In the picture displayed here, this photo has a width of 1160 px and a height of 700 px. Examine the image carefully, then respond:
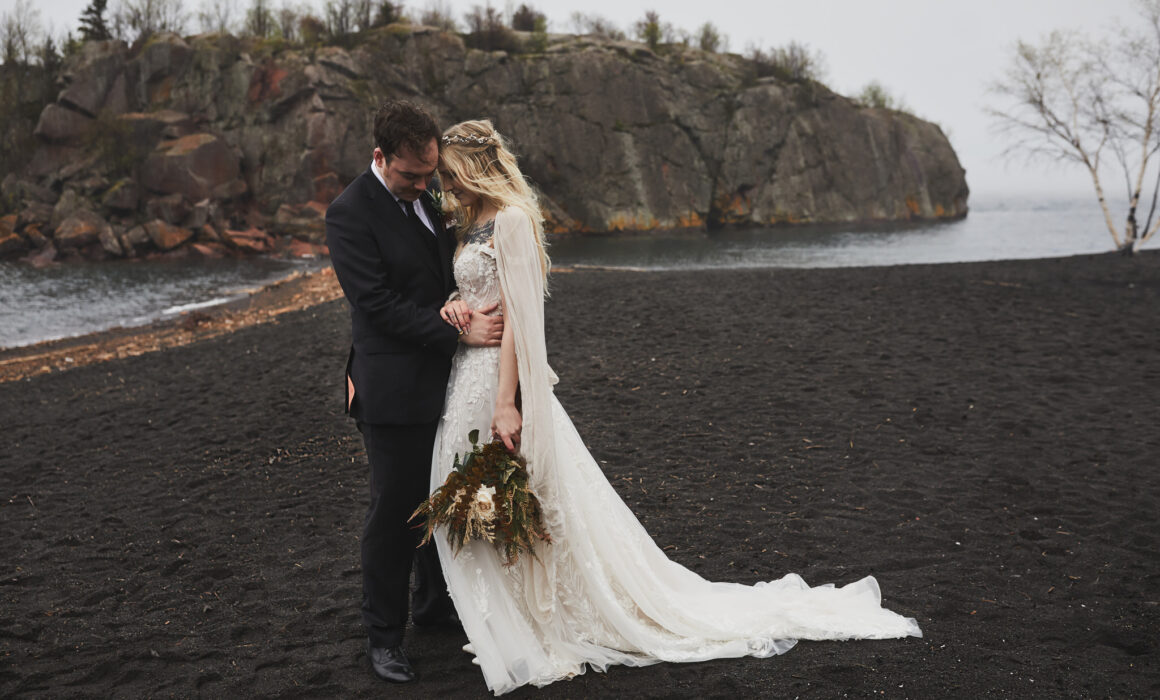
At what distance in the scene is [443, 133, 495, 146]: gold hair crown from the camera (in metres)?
3.35

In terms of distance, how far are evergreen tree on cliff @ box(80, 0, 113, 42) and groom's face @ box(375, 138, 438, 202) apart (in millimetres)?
62654

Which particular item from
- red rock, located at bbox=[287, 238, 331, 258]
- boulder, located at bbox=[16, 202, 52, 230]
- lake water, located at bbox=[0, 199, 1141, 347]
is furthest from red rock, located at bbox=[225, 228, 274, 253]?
boulder, located at bbox=[16, 202, 52, 230]

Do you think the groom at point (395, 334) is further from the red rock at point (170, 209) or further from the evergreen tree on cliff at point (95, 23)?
the evergreen tree on cliff at point (95, 23)

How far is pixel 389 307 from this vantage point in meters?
3.41

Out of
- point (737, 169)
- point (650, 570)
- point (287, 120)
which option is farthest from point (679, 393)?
point (737, 169)

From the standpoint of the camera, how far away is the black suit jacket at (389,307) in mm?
3432

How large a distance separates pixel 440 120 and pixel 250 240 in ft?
37.9

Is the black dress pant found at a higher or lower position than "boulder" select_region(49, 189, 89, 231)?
lower

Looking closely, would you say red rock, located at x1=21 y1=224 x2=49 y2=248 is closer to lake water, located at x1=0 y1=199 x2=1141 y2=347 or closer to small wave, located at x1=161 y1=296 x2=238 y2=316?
lake water, located at x1=0 y1=199 x2=1141 y2=347

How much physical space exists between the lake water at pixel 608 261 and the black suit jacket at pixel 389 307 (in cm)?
1977

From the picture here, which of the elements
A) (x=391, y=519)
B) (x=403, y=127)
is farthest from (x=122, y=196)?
(x=403, y=127)

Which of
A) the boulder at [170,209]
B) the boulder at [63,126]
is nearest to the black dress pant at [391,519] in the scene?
the boulder at [170,209]

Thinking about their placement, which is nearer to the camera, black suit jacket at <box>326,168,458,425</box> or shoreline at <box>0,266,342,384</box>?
black suit jacket at <box>326,168,458,425</box>

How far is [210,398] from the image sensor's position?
34.1 ft
